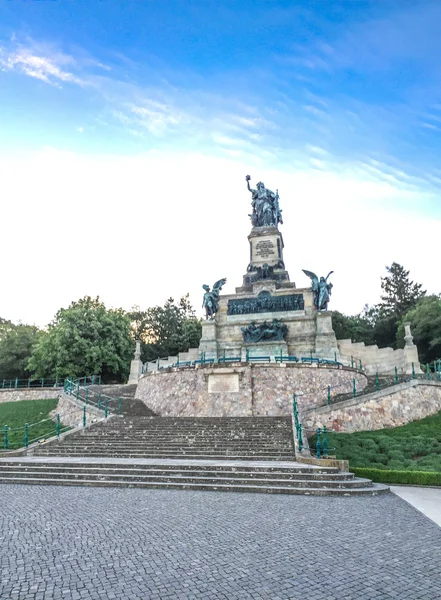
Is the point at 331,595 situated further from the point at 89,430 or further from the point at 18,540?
the point at 89,430

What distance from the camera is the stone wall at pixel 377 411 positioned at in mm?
19062

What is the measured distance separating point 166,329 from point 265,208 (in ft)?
74.7

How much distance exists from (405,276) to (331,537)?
5894 centimetres

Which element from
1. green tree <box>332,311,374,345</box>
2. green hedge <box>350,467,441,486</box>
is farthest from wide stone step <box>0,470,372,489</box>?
green tree <box>332,311,374,345</box>

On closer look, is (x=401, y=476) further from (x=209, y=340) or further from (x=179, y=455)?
(x=209, y=340)

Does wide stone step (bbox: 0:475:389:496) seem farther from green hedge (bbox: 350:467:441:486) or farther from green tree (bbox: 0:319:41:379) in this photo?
green tree (bbox: 0:319:41:379)

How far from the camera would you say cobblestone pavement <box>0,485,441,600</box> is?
4.73m

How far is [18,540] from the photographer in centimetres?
661

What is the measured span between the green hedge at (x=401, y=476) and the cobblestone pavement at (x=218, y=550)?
2.87m

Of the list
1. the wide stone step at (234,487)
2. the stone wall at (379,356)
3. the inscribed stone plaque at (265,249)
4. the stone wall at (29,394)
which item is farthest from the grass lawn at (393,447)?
the inscribed stone plaque at (265,249)

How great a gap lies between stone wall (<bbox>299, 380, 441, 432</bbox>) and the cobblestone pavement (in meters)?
9.36

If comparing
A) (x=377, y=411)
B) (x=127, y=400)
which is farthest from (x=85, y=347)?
(x=377, y=411)

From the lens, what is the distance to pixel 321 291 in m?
33.9

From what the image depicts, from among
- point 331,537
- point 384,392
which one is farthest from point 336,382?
point 331,537
